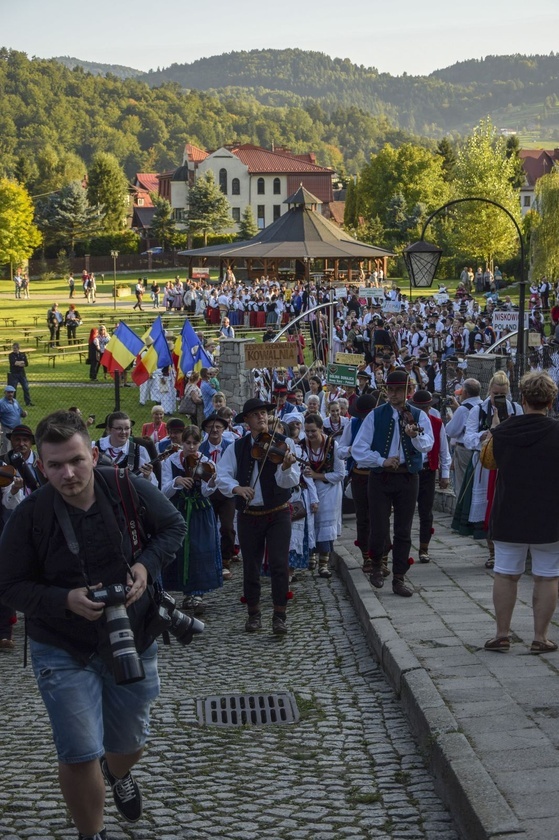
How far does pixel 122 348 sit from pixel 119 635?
15.7 m

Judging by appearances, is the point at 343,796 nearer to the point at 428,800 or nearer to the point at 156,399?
the point at 428,800

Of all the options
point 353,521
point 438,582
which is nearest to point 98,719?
point 438,582

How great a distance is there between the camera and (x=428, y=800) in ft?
16.9

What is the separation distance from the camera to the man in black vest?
28.5 ft

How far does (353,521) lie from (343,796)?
9.46 metres

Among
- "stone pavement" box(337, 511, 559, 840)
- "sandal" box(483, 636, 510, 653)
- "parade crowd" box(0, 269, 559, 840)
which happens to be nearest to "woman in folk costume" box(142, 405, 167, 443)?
"parade crowd" box(0, 269, 559, 840)

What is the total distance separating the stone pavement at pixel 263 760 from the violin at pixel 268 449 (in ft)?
4.86

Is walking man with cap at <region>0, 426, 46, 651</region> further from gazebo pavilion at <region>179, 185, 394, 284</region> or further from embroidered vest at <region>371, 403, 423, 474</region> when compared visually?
gazebo pavilion at <region>179, 185, 394, 284</region>

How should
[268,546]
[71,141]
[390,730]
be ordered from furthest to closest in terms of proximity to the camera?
[71,141], [268,546], [390,730]

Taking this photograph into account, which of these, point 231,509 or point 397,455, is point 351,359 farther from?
point 397,455

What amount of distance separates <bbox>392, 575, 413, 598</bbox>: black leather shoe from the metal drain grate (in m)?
2.11

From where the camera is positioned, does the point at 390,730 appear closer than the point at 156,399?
Yes

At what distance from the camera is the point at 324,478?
429 inches

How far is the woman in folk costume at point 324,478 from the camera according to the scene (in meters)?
10.8
